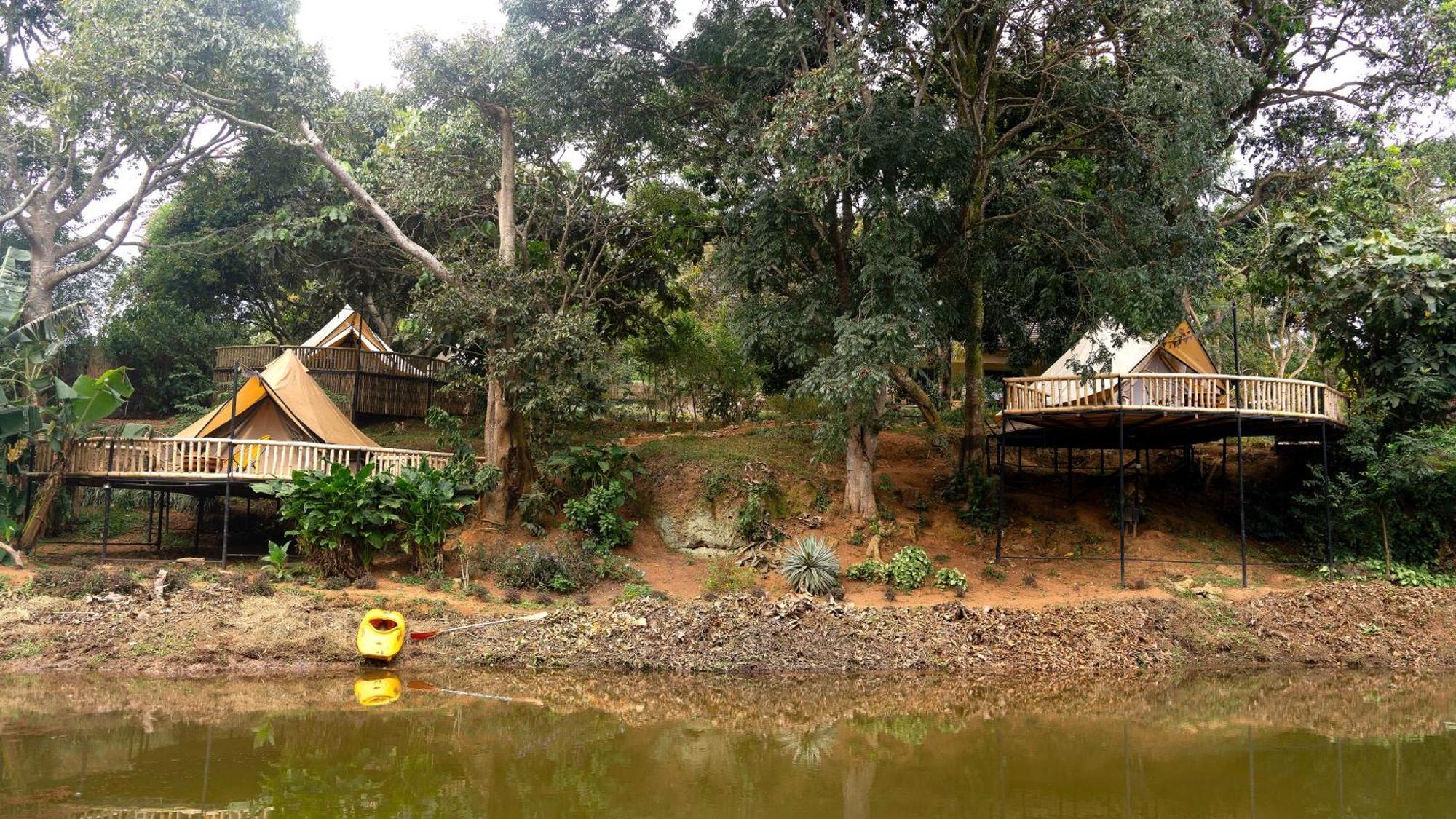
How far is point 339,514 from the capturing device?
15367 mm

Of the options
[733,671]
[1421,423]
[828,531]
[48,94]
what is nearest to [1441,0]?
[1421,423]

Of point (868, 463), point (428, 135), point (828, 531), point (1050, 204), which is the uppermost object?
point (428, 135)

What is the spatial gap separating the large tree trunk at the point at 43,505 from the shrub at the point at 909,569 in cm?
1384

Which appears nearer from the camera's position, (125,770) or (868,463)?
(125,770)

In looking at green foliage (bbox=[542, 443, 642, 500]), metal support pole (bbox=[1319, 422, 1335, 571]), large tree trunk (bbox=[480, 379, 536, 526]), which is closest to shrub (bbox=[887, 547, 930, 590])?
green foliage (bbox=[542, 443, 642, 500])

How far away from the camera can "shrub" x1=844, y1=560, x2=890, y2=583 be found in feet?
54.4

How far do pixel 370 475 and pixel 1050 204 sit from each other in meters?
13.1

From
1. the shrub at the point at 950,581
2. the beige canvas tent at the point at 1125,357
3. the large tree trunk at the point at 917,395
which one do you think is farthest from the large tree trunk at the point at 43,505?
the beige canvas tent at the point at 1125,357

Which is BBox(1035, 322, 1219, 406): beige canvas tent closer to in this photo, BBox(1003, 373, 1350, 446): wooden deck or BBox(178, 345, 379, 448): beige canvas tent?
BBox(1003, 373, 1350, 446): wooden deck

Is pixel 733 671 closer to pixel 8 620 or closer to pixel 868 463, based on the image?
pixel 868 463

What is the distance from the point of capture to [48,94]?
21.5 m

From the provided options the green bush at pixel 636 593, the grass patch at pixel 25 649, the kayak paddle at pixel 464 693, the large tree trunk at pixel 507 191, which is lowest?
the kayak paddle at pixel 464 693

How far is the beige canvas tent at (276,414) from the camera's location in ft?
58.0

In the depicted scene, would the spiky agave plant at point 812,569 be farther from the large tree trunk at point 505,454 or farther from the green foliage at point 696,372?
the green foliage at point 696,372
